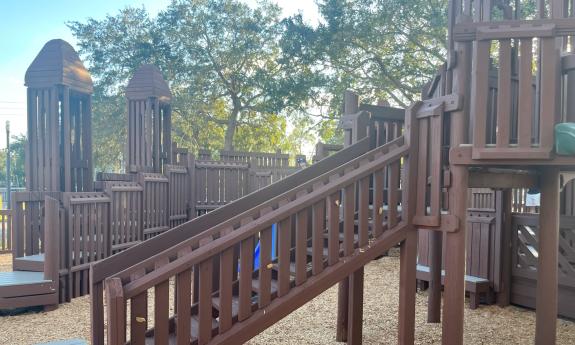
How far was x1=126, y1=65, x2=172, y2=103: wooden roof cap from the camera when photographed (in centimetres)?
1050

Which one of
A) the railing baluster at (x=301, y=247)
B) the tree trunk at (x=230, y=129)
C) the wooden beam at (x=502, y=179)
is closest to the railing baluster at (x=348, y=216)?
the railing baluster at (x=301, y=247)

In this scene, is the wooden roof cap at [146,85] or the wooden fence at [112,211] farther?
the wooden roof cap at [146,85]

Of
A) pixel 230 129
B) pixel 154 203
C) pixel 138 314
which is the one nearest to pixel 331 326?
pixel 138 314

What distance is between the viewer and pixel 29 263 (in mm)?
6770

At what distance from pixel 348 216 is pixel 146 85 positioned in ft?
27.3

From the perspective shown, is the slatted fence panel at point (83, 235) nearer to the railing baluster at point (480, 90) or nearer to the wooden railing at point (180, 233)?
the wooden railing at point (180, 233)

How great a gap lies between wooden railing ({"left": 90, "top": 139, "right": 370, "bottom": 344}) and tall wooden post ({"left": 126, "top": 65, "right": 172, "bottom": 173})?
6.92 meters

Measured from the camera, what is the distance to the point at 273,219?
3064mm

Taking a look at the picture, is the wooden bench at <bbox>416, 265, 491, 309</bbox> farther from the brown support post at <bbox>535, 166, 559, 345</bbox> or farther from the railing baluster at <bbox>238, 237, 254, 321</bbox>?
the railing baluster at <bbox>238, 237, 254, 321</bbox>

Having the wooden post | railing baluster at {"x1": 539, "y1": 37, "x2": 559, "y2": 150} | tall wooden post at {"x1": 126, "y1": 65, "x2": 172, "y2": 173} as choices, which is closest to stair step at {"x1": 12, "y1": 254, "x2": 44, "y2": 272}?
tall wooden post at {"x1": 126, "y1": 65, "x2": 172, "y2": 173}

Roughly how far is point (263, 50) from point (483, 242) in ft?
60.6

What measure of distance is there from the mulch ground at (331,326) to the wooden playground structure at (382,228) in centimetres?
27

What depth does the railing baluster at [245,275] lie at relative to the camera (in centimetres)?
301

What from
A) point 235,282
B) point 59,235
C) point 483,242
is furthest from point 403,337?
point 59,235
